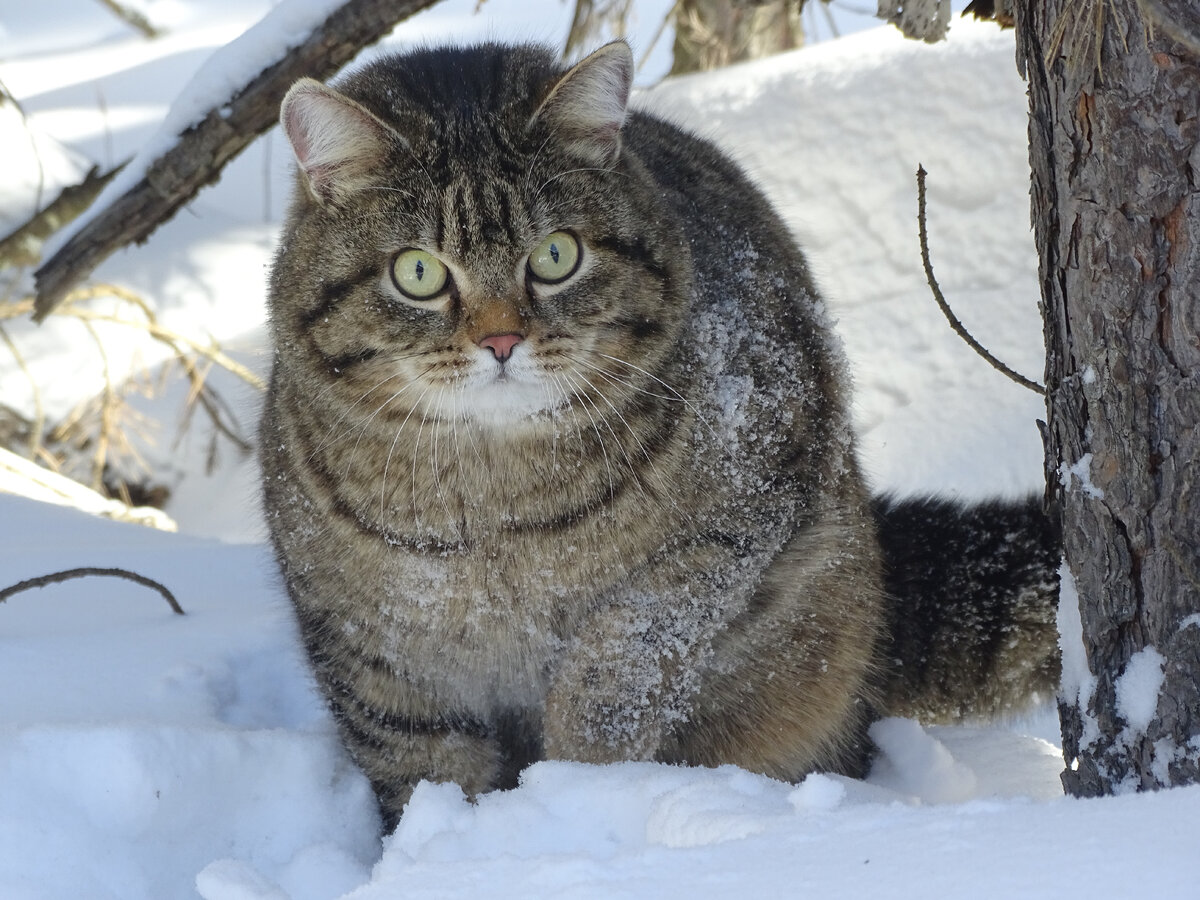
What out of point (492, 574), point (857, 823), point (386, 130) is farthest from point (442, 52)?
point (857, 823)

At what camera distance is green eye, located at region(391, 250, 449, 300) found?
61.9 inches

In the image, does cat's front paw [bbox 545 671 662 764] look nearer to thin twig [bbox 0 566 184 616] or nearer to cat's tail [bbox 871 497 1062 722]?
cat's tail [bbox 871 497 1062 722]

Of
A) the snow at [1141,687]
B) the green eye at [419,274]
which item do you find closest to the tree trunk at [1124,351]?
the snow at [1141,687]

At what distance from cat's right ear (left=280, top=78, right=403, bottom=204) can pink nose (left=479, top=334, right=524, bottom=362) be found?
30 centimetres

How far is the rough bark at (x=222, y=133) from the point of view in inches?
95.7

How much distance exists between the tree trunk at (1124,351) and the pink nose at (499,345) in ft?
2.14

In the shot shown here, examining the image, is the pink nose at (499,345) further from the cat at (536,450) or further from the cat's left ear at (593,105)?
the cat's left ear at (593,105)

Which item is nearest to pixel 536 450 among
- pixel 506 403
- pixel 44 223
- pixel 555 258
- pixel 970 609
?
pixel 506 403

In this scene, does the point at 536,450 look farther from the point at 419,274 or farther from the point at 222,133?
the point at 222,133

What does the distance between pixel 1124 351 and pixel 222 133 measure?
6.12ft

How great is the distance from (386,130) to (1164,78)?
0.93 metres

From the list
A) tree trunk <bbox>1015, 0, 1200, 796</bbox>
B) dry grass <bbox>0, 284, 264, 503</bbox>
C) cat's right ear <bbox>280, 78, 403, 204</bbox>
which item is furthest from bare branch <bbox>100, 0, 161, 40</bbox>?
tree trunk <bbox>1015, 0, 1200, 796</bbox>

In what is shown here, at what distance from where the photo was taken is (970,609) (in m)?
2.08

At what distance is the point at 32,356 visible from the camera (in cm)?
470
